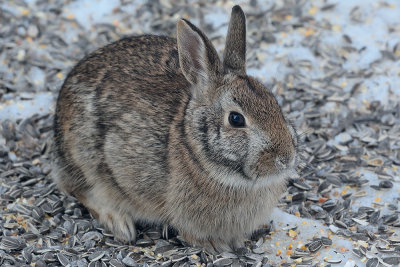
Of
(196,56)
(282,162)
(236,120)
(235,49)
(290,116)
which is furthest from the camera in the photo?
(290,116)

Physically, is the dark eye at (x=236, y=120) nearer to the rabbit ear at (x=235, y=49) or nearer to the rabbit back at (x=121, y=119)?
the rabbit ear at (x=235, y=49)

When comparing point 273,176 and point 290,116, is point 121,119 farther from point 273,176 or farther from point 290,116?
point 290,116

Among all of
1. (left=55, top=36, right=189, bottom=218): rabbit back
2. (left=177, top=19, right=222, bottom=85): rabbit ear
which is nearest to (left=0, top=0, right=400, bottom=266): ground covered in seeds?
(left=55, top=36, right=189, bottom=218): rabbit back

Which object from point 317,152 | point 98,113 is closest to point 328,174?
point 317,152

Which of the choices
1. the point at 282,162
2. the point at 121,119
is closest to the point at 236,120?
the point at 282,162

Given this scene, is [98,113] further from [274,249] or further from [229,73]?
[274,249]

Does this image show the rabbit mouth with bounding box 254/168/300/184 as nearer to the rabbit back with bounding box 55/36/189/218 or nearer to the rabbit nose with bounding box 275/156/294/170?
the rabbit nose with bounding box 275/156/294/170
